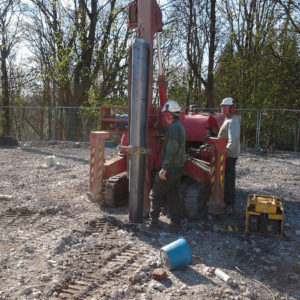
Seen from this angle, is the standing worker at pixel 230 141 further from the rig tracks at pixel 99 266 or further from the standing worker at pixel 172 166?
the rig tracks at pixel 99 266

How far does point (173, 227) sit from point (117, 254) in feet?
3.73

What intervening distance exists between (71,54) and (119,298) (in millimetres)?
16968

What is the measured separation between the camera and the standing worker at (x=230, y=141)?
6.05 meters

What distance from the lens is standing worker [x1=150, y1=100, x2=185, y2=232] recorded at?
16.2ft

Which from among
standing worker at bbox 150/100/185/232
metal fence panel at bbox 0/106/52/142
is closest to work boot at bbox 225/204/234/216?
standing worker at bbox 150/100/185/232

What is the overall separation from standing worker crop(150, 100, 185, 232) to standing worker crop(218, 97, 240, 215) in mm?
1229

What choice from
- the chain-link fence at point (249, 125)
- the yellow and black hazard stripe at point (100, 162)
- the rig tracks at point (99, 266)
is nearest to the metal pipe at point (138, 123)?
the rig tracks at point (99, 266)

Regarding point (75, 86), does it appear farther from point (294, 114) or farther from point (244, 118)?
point (294, 114)

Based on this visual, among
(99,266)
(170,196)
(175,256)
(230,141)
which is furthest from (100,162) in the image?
(175,256)

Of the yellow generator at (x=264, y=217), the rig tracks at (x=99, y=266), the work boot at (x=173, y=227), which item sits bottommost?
the rig tracks at (x=99, y=266)

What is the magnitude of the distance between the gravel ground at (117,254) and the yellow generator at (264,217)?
110mm

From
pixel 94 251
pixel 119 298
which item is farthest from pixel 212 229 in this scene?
pixel 119 298

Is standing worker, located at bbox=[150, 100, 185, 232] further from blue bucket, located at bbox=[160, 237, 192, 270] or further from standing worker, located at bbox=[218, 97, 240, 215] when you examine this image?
standing worker, located at bbox=[218, 97, 240, 215]

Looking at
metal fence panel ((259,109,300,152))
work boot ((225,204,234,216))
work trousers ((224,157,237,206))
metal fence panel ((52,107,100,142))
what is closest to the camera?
work boot ((225,204,234,216))
